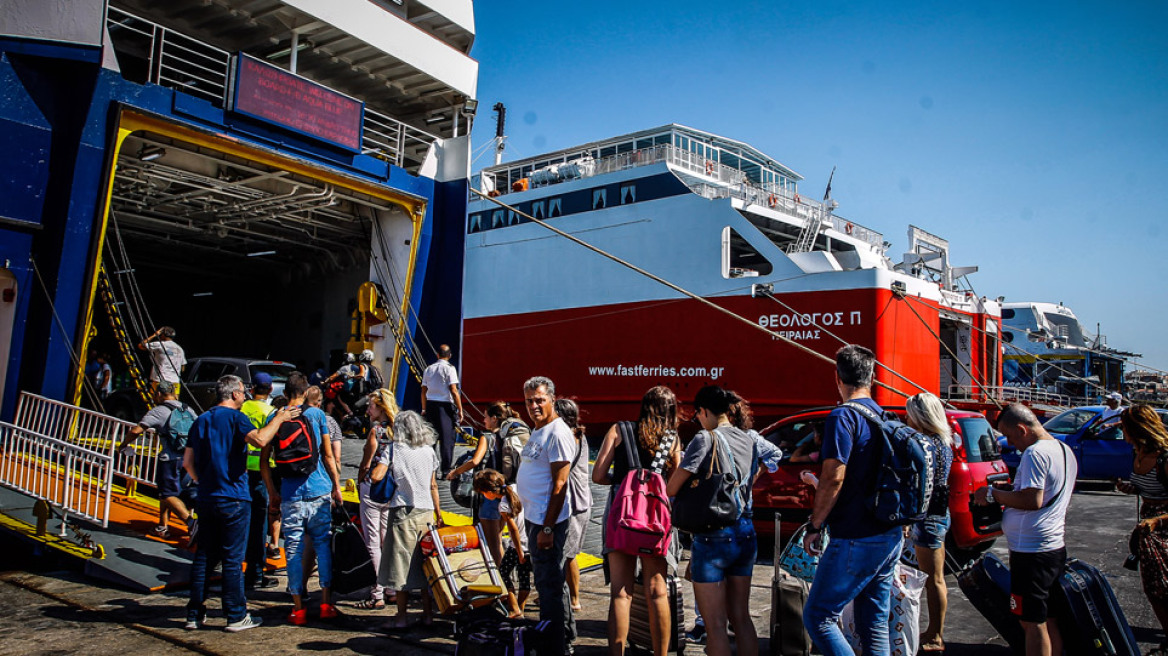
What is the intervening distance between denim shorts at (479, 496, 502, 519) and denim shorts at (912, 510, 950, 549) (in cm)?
267

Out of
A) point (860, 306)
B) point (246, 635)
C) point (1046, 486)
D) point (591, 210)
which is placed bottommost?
point (246, 635)

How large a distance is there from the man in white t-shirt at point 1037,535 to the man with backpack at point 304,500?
3.94 metres

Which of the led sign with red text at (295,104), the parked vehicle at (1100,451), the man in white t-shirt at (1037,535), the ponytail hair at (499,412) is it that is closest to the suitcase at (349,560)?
the ponytail hair at (499,412)

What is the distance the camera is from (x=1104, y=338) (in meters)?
34.6

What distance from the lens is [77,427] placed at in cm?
738

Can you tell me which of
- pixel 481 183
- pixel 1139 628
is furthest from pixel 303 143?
pixel 481 183

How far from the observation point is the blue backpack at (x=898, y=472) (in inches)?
121

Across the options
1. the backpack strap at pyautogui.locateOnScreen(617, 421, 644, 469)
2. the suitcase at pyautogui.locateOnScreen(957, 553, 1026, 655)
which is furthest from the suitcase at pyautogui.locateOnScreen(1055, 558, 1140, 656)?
the backpack strap at pyautogui.locateOnScreen(617, 421, 644, 469)

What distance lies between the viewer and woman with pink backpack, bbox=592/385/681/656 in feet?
11.9

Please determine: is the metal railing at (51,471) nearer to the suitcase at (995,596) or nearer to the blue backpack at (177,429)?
the blue backpack at (177,429)

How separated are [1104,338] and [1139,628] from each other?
36029 millimetres

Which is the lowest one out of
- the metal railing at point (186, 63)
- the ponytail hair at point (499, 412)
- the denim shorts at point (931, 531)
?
the denim shorts at point (931, 531)


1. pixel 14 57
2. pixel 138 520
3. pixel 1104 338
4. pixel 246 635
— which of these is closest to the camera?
pixel 246 635

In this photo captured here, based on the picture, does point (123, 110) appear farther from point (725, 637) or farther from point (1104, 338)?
point (1104, 338)
